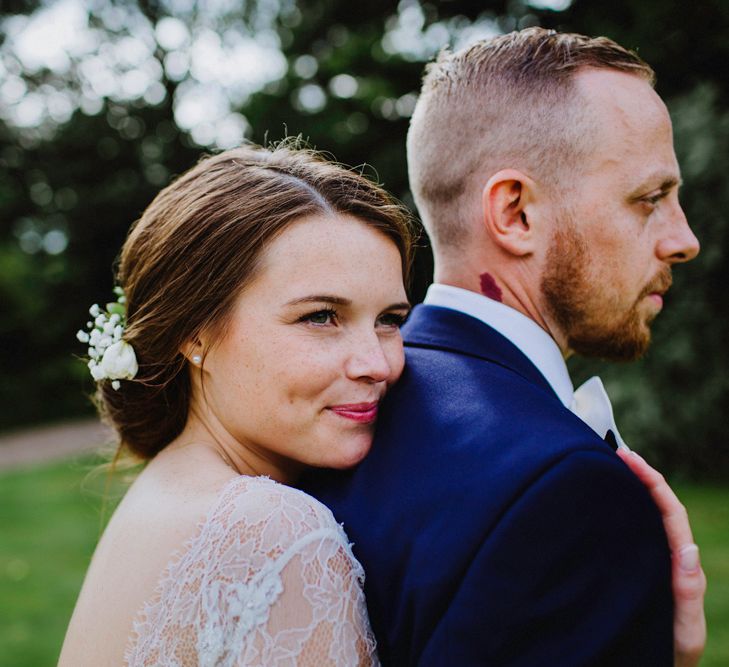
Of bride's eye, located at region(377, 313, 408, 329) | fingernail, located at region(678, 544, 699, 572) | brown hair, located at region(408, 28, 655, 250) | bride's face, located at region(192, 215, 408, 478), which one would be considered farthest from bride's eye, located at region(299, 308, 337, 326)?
fingernail, located at region(678, 544, 699, 572)

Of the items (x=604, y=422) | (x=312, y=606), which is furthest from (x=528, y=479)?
(x=604, y=422)

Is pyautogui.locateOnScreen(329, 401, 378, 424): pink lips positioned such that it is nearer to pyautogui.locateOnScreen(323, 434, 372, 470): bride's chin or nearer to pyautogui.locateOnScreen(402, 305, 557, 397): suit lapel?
pyautogui.locateOnScreen(323, 434, 372, 470): bride's chin

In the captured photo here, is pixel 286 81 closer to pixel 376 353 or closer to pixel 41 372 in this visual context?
pixel 41 372

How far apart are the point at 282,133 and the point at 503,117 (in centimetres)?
1793

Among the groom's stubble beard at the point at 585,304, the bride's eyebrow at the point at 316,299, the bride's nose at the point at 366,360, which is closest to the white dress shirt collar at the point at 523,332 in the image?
the groom's stubble beard at the point at 585,304

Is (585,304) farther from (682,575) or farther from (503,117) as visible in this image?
(682,575)

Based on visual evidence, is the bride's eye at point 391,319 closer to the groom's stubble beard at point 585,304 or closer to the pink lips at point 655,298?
the groom's stubble beard at point 585,304

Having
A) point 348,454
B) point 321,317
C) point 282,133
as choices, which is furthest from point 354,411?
point 282,133

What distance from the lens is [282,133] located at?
19.7 metres

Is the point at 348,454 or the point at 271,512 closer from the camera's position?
the point at 271,512

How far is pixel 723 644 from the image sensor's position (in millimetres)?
5609

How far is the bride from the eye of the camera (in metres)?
1.79

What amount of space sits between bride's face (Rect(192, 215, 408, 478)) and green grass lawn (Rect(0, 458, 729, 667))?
2.57 meters

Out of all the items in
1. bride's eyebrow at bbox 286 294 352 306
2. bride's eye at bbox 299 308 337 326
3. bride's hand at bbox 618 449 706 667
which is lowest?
bride's hand at bbox 618 449 706 667
